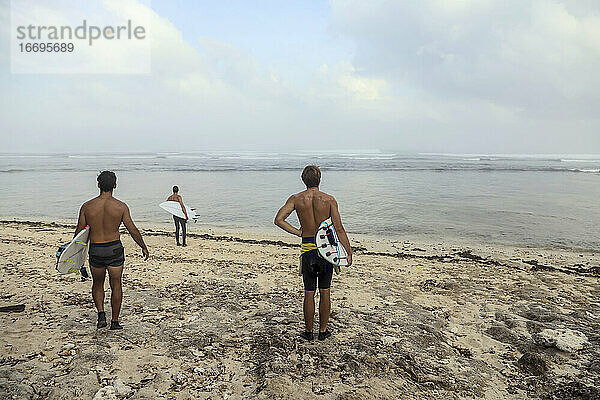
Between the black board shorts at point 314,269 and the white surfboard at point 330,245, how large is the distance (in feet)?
0.22

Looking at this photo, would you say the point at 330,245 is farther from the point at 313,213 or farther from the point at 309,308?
the point at 309,308

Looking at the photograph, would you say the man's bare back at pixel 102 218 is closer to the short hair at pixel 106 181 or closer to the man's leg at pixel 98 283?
the short hair at pixel 106 181

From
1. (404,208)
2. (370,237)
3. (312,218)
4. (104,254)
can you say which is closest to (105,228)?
(104,254)

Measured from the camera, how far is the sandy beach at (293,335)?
4.13 metres

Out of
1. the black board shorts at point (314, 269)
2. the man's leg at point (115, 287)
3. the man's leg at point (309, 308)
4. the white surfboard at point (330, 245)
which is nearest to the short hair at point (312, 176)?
the white surfboard at point (330, 245)

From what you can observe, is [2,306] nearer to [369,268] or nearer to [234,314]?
[234,314]

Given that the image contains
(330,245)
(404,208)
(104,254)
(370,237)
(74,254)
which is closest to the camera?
(330,245)

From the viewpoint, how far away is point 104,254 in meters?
4.98

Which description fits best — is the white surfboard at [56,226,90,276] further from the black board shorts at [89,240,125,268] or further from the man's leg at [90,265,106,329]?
the man's leg at [90,265,106,329]

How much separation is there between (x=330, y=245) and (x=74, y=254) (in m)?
3.14

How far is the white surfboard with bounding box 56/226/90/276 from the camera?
4977mm

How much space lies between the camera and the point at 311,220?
194 inches

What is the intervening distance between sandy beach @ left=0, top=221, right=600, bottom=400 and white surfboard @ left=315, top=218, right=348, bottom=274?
1.03 metres

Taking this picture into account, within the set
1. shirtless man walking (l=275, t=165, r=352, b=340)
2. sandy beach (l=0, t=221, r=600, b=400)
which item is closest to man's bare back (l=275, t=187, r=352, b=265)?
shirtless man walking (l=275, t=165, r=352, b=340)
